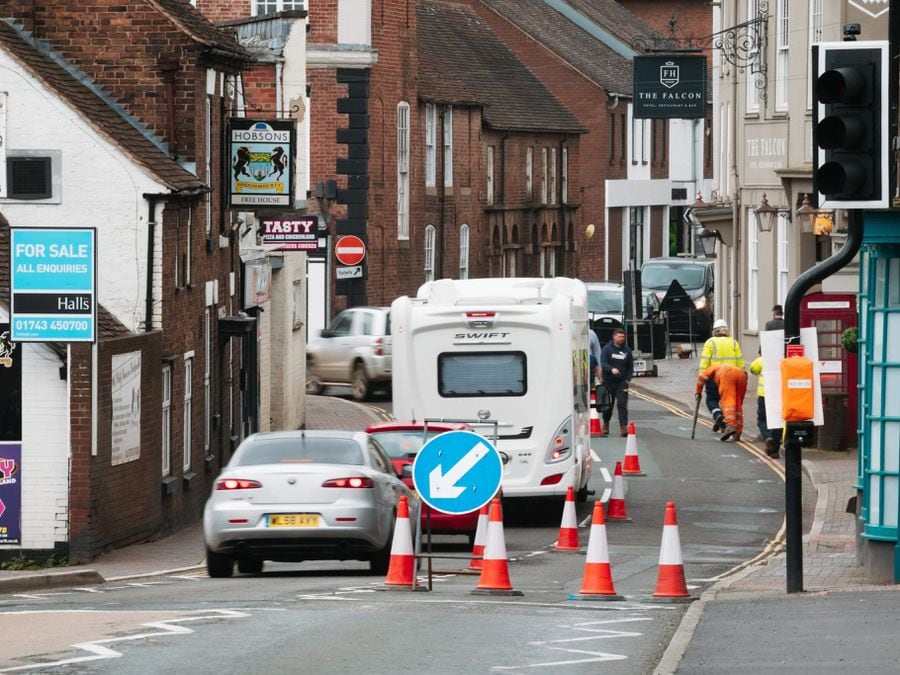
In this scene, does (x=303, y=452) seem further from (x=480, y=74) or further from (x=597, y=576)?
(x=480, y=74)

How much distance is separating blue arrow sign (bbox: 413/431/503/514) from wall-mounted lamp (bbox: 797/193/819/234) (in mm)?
18799

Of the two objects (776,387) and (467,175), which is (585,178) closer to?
(467,175)

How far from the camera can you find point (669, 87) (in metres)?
49.1

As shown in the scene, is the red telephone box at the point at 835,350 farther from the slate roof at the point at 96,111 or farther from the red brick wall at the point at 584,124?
the red brick wall at the point at 584,124

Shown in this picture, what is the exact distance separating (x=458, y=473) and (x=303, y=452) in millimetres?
2873

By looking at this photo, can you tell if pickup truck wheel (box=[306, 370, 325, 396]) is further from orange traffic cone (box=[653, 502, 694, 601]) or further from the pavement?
orange traffic cone (box=[653, 502, 694, 601])

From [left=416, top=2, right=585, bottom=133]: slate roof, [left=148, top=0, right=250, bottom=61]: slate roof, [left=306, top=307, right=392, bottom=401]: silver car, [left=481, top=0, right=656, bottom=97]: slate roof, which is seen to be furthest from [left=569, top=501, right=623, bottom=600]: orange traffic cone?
[left=481, top=0, right=656, bottom=97]: slate roof

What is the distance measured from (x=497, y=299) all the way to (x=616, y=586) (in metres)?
6.92

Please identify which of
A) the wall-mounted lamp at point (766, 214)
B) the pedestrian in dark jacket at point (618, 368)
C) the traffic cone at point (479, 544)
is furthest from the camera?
the wall-mounted lamp at point (766, 214)

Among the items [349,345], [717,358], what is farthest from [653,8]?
[717,358]

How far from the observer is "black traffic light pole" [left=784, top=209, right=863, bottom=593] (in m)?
14.9

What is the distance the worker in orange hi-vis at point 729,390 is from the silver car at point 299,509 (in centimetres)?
1473

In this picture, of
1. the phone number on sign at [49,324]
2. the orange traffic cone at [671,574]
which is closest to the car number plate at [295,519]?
the orange traffic cone at [671,574]

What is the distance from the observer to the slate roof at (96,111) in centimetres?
2439
